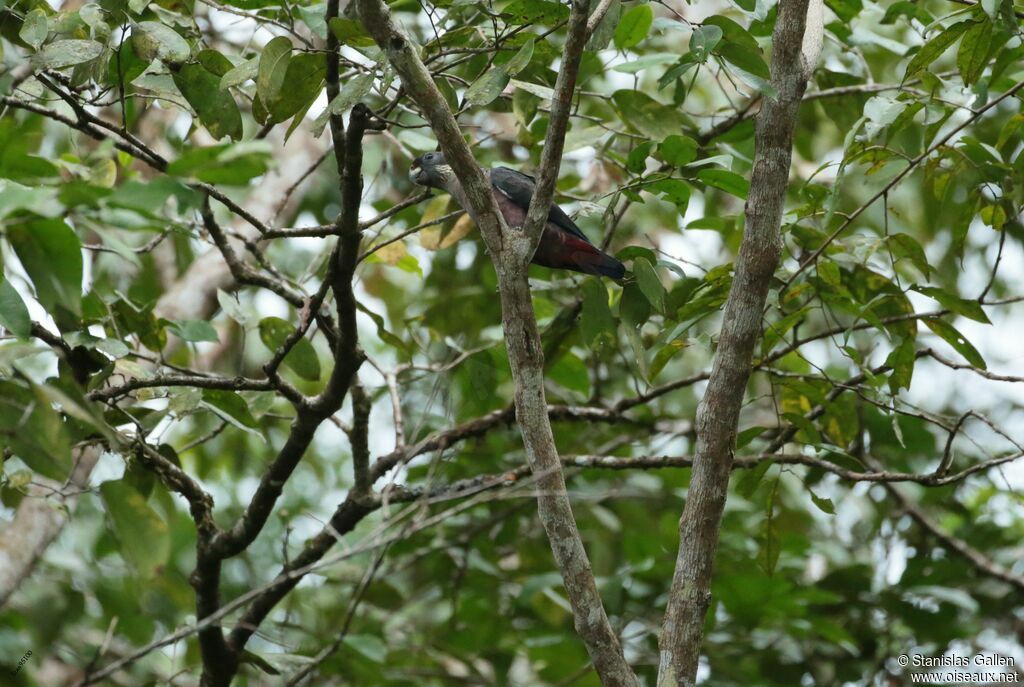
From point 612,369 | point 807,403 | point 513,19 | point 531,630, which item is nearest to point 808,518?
point 612,369

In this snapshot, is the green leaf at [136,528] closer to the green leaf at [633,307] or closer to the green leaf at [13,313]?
the green leaf at [13,313]

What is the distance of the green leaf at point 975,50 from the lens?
7.85 feet

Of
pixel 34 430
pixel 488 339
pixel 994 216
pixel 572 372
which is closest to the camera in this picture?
pixel 34 430

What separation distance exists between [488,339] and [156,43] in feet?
5.93

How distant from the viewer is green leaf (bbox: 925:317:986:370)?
107 inches

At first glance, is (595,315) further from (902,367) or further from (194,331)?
(194,331)

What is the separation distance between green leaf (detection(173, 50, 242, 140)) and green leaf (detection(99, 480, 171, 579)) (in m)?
1.01

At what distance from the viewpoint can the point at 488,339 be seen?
381 centimetres

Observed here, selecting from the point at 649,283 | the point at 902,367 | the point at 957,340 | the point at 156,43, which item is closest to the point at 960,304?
the point at 957,340

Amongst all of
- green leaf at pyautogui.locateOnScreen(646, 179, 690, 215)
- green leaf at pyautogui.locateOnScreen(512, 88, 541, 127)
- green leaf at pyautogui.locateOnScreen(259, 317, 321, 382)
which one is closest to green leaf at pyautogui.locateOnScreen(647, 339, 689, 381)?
green leaf at pyautogui.locateOnScreen(646, 179, 690, 215)

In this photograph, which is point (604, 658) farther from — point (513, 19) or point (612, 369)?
point (612, 369)

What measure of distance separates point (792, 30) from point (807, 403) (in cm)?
132

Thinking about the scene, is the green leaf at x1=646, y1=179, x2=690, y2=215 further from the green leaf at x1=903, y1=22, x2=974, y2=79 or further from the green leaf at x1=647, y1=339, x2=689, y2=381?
the green leaf at x1=903, y1=22, x2=974, y2=79

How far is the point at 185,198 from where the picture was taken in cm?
153
